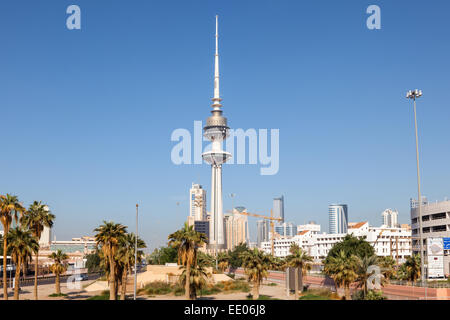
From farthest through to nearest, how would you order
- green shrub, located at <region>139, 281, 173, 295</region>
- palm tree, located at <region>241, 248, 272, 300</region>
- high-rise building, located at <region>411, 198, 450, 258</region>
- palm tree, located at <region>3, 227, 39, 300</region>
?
high-rise building, located at <region>411, 198, 450, 258</region> < green shrub, located at <region>139, 281, 173, 295</region> < palm tree, located at <region>241, 248, 272, 300</region> < palm tree, located at <region>3, 227, 39, 300</region>

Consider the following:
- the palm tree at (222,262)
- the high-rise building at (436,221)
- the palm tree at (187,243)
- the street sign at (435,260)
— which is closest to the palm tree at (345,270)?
the street sign at (435,260)

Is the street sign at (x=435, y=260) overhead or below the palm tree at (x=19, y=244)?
below

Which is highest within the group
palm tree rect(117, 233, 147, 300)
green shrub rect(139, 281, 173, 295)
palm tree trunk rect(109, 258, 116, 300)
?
palm tree rect(117, 233, 147, 300)

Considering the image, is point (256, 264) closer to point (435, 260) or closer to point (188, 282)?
point (188, 282)

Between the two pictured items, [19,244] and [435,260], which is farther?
[19,244]

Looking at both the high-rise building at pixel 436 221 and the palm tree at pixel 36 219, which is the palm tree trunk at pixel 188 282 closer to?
the palm tree at pixel 36 219

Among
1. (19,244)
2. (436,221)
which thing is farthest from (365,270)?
(436,221)

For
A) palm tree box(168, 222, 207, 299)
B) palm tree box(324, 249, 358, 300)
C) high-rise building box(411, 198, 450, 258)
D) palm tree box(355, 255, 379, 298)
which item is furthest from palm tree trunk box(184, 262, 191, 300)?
high-rise building box(411, 198, 450, 258)

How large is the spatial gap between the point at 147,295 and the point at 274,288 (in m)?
27.9

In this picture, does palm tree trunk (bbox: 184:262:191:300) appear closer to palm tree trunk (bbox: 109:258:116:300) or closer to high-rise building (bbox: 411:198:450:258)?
palm tree trunk (bbox: 109:258:116:300)
